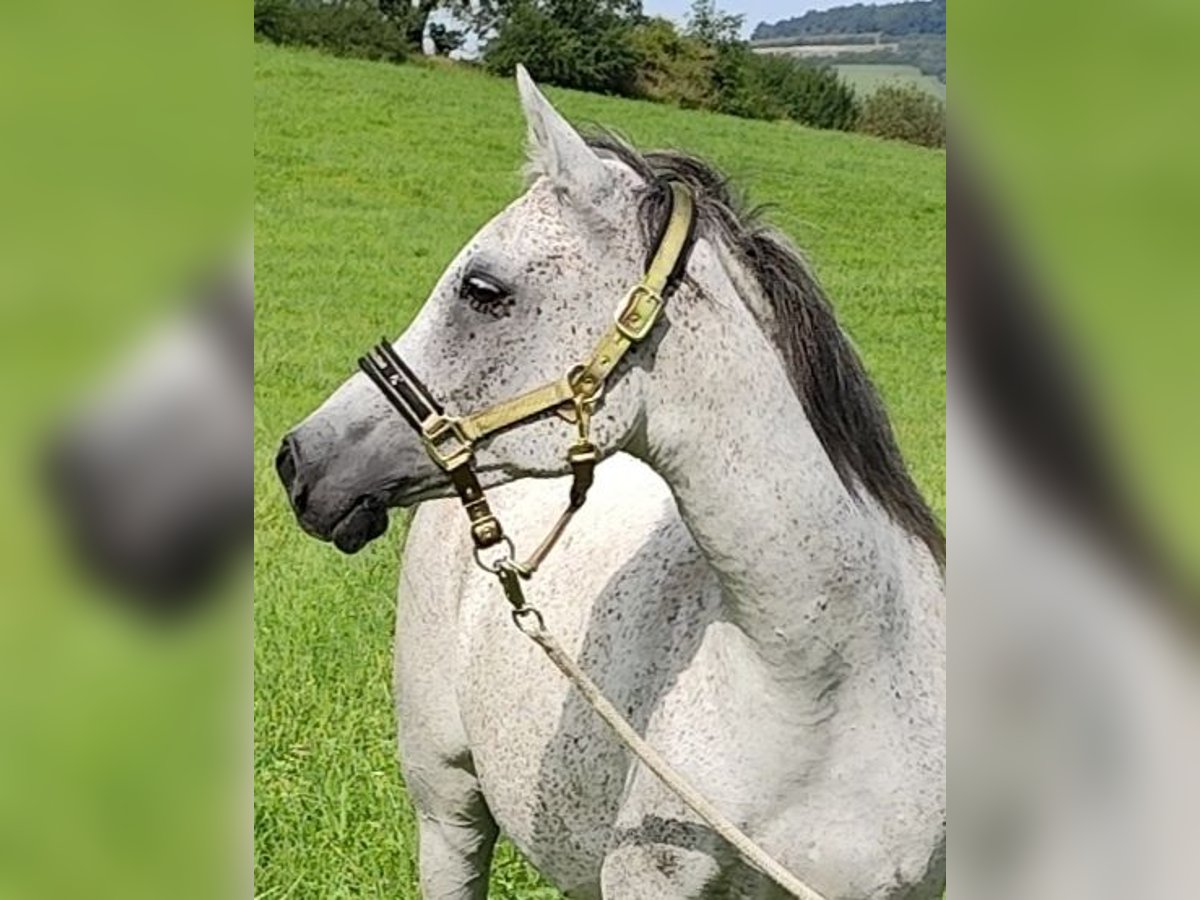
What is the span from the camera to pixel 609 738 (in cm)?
175

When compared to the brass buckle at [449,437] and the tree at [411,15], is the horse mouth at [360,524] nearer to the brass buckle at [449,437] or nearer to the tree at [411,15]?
the brass buckle at [449,437]

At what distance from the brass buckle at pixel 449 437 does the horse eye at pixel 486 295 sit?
0.38ft

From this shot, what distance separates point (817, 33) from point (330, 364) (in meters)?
2.96

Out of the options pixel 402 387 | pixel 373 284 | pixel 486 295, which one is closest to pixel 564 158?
pixel 486 295

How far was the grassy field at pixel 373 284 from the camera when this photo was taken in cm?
287

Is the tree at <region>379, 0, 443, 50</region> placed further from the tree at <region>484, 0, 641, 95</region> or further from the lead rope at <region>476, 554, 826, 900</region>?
the lead rope at <region>476, 554, 826, 900</region>

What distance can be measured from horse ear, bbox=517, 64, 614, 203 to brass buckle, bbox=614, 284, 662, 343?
0.12 m

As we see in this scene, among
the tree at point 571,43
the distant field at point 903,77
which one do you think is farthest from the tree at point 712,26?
the distant field at point 903,77

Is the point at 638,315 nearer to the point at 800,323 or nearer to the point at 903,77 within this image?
the point at 800,323

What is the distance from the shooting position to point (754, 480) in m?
1.41
